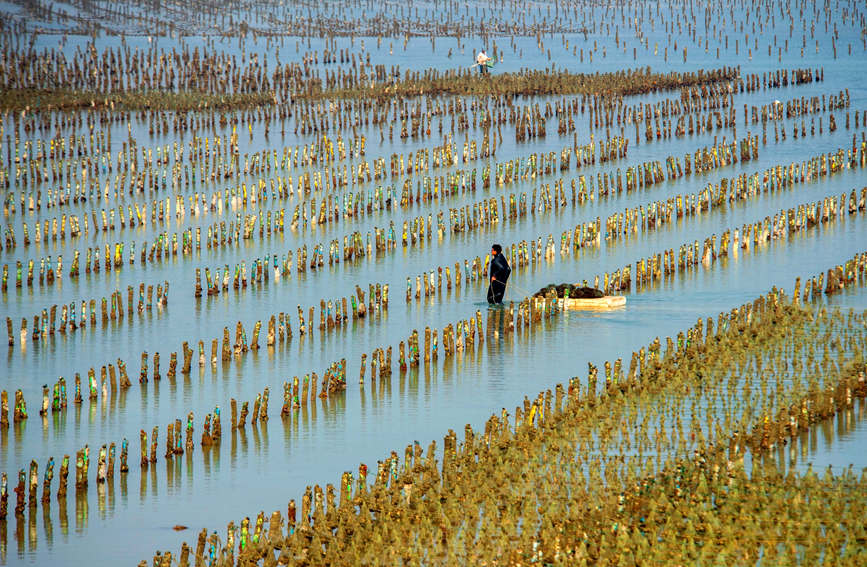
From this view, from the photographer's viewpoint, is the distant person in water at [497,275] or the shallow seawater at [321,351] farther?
the distant person in water at [497,275]

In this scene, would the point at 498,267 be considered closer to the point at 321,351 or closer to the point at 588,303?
the point at 588,303

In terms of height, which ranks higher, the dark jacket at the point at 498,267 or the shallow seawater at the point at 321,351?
the dark jacket at the point at 498,267

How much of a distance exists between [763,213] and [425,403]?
1097 inches

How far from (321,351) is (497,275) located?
18.1 feet

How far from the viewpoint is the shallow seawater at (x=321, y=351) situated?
21.4 m

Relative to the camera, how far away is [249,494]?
71.2ft

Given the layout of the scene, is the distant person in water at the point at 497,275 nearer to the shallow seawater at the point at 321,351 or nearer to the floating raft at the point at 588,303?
the shallow seawater at the point at 321,351

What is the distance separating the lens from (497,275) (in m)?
35.7

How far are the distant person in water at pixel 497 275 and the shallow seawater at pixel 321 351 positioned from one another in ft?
3.10

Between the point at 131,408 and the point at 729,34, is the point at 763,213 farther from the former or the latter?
the point at 729,34

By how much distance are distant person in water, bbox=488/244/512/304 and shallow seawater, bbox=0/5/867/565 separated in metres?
0.95

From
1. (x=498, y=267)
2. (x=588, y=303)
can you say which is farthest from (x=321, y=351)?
(x=588, y=303)

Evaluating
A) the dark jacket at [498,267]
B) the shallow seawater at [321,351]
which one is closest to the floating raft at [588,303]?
the shallow seawater at [321,351]

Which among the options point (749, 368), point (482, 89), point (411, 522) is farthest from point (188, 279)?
point (482, 89)
